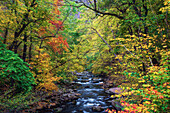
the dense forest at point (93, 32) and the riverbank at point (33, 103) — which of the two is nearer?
the dense forest at point (93, 32)

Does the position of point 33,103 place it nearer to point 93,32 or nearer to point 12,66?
point 12,66

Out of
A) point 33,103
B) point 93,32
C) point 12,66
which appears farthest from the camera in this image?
point 33,103

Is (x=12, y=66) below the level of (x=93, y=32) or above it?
below

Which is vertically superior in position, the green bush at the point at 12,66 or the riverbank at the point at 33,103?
the green bush at the point at 12,66

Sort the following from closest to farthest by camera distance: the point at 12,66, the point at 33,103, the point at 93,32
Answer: the point at 12,66 → the point at 93,32 → the point at 33,103

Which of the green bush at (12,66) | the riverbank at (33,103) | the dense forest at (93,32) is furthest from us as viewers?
the riverbank at (33,103)

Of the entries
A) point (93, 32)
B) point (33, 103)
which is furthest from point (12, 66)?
point (93, 32)

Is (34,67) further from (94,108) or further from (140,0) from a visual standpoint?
(140,0)

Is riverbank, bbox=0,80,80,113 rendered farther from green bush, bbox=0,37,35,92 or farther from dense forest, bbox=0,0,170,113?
green bush, bbox=0,37,35,92

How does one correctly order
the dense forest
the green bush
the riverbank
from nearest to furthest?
the dense forest < the green bush < the riverbank

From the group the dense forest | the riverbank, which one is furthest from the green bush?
the riverbank

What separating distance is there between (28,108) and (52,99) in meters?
2.59

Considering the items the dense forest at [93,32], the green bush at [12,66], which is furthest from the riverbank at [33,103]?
the green bush at [12,66]

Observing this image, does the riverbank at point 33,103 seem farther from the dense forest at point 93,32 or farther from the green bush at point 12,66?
the green bush at point 12,66
